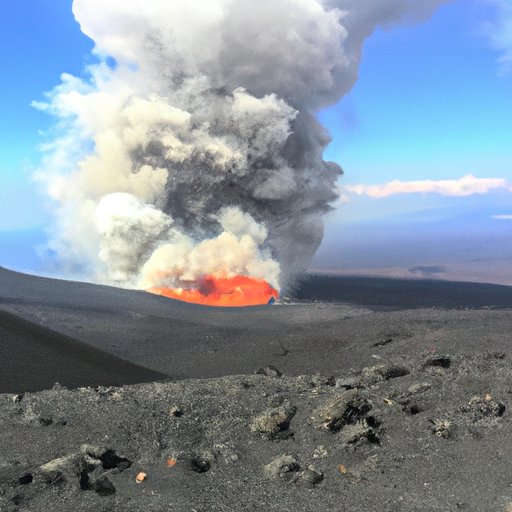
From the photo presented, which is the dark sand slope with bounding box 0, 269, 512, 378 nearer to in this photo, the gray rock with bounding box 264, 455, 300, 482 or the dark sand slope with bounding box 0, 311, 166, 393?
the dark sand slope with bounding box 0, 311, 166, 393

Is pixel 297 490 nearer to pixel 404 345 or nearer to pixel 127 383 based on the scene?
Answer: pixel 127 383

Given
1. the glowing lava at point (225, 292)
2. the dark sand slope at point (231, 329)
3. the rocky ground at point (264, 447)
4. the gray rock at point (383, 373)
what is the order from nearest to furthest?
1. the rocky ground at point (264, 447)
2. the gray rock at point (383, 373)
3. the dark sand slope at point (231, 329)
4. the glowing lava at point (225, 292)

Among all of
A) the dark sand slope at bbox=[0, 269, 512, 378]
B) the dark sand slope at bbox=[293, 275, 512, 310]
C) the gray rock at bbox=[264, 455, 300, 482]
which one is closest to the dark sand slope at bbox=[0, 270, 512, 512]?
the gray rock at bbox=[264, 455, 300, 482]

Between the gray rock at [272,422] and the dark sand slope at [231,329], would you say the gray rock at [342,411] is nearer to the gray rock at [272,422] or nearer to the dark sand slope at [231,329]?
the gray rock at [272,422]

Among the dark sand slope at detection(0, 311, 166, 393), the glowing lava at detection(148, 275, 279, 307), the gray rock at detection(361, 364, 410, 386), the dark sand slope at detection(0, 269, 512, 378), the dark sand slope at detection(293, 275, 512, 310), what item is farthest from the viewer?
the dark sand slope at detection(293, 275, 512, 310)

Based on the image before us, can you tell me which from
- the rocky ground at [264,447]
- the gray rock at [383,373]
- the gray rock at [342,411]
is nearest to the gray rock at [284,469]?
the rocky ground at [264,447]

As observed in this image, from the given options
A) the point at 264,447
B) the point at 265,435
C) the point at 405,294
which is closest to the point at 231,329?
the point at 265,435

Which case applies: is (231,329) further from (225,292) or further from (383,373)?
(225,292)
